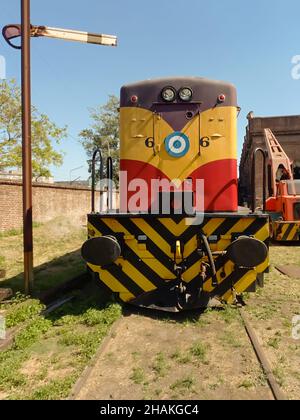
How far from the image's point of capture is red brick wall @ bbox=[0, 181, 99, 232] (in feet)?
46.8

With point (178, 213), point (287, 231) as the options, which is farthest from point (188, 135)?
point (287, 231)

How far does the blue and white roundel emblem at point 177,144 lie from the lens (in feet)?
17.8

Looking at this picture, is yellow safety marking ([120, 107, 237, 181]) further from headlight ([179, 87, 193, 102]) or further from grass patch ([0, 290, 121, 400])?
grass patch ([0, 290, 121, 400])

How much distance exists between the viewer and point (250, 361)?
3.43 metres

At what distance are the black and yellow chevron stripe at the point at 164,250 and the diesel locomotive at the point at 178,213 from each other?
0.6 inches

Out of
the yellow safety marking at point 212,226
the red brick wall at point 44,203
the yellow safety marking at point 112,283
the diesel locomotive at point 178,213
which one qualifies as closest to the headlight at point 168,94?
the diesel locomotive at point 178,213

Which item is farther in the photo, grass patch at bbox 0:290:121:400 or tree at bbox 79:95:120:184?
tree at bbox 79:95:120:184

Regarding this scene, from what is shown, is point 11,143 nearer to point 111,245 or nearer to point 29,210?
point 29,210

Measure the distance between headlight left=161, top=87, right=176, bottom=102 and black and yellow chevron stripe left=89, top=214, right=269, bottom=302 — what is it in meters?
1.88

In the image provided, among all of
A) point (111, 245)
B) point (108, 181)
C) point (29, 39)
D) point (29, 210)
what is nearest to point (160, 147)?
point (108, 181)

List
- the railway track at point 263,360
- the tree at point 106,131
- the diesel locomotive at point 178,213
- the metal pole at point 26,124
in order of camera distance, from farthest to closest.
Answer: the tree at point 106,131, the metal pole at point 26,124, the diesel locomotive at point 178,213, the railway track at point 263,360

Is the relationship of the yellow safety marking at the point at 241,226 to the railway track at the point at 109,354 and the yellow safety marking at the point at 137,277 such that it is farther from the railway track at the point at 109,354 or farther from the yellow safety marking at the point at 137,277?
the yellow safety marking at the point at 137,277

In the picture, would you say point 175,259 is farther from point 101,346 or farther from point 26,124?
point 26,124

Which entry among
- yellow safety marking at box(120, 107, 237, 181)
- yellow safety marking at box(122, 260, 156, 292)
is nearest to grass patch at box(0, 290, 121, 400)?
yellow safety marking at box(122, 260, 156, 292)
